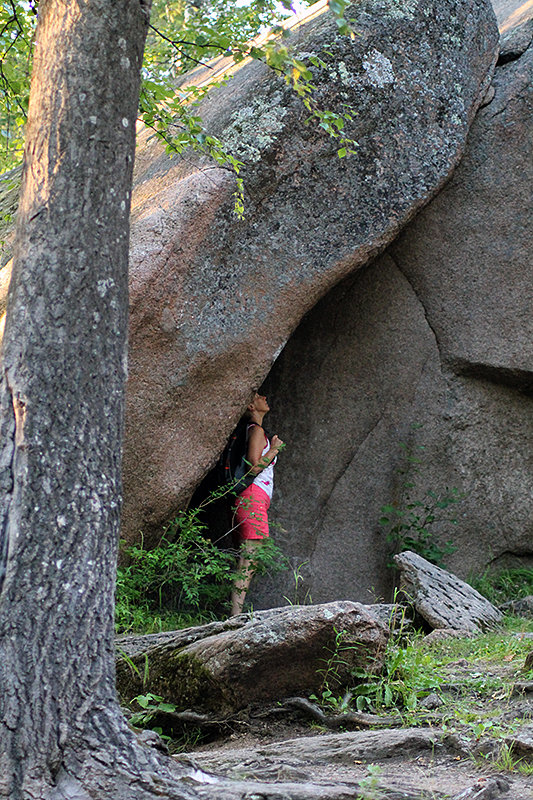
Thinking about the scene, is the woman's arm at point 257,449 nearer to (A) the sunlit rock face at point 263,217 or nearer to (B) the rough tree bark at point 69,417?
(A) the sunlit rock face at point 263,217

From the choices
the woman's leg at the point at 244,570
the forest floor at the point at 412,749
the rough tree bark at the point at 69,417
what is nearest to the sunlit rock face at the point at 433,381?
the woman's leg at the point at 244,570

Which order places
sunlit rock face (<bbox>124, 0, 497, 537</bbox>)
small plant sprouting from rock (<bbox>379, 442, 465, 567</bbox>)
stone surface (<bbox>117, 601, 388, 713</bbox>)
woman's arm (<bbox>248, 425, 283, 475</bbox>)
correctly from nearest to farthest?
stone surface (<bbox>117, 601, 388, 713</bbox>) < sunlit rock face (<bbox>124, 0, 497, 537</bbox>) < woman's arm (<bbox>248, 425, 283, 475</bbox>) < small plant sprouting from rock (<bbox>379, 442, 465, 567</bbox>)

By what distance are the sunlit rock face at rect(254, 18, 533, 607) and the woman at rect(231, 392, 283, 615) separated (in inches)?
22.5

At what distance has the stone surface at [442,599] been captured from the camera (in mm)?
5277

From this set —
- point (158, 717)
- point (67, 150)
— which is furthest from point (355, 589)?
point (67, 150)

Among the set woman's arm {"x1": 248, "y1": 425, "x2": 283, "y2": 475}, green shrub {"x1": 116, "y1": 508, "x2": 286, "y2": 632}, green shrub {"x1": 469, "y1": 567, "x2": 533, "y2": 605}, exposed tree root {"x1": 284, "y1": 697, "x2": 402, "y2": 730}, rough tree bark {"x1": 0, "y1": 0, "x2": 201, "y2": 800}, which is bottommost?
green shrub {"x1": 469, "y1": 567, "x2": 533, "y2": 605}

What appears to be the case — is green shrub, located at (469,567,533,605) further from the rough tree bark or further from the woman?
the rough tree bark

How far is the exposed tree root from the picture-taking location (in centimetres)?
349

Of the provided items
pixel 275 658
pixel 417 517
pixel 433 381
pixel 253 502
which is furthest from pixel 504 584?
pixel 275 658

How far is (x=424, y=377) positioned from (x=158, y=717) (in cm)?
399

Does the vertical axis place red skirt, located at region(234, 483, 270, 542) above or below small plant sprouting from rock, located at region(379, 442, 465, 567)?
above

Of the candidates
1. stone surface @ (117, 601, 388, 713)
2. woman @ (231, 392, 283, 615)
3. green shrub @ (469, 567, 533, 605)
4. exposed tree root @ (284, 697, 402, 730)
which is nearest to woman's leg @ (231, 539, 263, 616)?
woman @ (231, 392, 283, 615)

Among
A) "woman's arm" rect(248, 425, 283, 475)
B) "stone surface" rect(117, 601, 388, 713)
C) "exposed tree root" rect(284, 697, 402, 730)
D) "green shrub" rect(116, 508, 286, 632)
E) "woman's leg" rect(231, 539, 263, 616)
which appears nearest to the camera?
"exposed tree root" rect(284, 697, 402, 730)

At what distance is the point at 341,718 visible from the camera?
3576 mm
